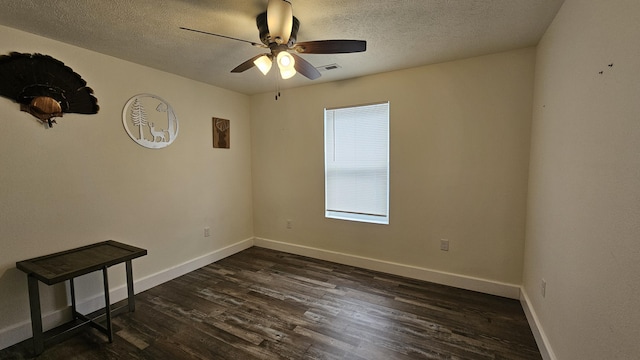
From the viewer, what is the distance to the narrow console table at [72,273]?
5.90 ft

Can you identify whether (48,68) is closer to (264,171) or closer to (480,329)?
(264,171)

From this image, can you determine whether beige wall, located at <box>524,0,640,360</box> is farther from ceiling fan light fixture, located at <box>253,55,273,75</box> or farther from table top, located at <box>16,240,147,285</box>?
table top, located at <box>16,240,147,285</box>

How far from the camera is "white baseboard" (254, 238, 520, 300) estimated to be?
253cm

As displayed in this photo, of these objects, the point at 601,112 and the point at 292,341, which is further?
the point at 292,341

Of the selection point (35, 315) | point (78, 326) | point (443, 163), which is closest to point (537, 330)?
point (443, 163)

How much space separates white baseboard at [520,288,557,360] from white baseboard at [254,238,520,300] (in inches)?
7.2

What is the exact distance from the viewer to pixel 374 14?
177 cm

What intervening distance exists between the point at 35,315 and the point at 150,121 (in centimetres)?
186

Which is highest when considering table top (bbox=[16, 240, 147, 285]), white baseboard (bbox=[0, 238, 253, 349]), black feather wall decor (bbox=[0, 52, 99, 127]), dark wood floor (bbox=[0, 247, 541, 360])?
black feather wall decor (bbox=[0, 52, 99, 127])

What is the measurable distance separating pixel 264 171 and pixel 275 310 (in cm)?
215

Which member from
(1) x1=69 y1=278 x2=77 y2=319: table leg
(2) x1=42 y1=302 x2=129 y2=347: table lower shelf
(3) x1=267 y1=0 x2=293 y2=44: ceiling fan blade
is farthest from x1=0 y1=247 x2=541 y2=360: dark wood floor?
(3) x1=267 y1=0 x2=293 y2=44: ceiling fan blade

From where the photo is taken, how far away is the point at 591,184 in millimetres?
1248

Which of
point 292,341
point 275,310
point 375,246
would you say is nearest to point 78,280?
point 275,310

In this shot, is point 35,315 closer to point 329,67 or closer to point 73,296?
point 73,296
